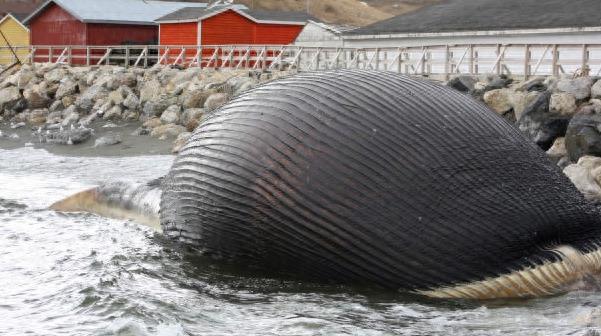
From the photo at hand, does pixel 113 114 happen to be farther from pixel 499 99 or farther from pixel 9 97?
pixel 499 99

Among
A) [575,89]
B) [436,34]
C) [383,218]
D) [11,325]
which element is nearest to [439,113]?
[383,218]

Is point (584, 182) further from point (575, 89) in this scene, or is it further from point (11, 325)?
point (11, 325)

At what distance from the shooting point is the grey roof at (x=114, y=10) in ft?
144

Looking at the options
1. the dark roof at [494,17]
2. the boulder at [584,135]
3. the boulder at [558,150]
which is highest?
the dark roof at [494,17]

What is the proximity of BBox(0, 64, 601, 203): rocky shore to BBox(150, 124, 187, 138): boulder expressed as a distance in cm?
3

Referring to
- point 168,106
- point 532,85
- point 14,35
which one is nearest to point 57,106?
point 168,106

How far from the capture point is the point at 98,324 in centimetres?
632

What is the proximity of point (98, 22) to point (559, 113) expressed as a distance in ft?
104

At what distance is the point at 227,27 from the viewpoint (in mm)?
40500

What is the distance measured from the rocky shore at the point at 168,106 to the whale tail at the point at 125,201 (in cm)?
139

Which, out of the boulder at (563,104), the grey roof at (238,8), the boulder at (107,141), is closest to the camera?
the boulder at (563,104)

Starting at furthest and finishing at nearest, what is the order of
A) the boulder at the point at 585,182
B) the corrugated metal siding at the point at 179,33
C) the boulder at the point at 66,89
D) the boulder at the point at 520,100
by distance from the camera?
the corrugated metal siding at the point at 179,33 < the boulder at the point at 66,89 < the boulder at the point at 520,100 < the boulder at the point at 585,182

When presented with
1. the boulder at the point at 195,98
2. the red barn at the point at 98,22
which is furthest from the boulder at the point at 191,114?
the red barn at the point at 98,22

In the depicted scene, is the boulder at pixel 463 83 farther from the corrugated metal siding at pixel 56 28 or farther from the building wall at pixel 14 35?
the building wall at pixel 14 35
